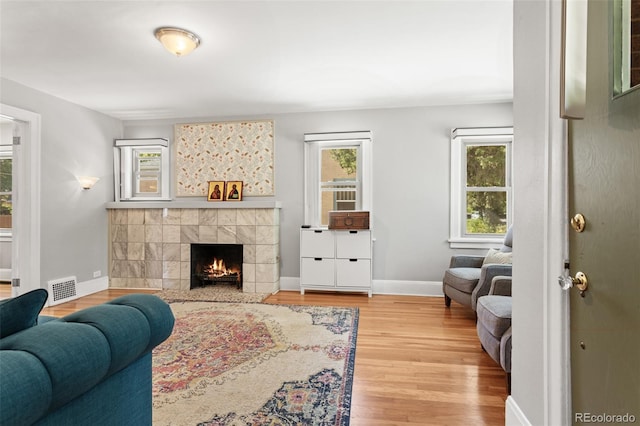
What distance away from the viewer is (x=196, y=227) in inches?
190

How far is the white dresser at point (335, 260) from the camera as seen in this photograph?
4418 millimetres

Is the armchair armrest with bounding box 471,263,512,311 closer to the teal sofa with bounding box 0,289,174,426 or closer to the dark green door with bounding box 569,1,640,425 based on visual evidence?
the dark green door with bounding box 569,1,640,425

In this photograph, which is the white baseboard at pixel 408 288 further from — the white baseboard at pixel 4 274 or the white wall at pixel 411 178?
the white baseboard at pixel 4 274

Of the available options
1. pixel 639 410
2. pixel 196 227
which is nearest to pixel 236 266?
pixel 196 227

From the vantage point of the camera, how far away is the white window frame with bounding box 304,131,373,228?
4633 mm

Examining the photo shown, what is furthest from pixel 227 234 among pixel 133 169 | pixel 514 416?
pixel 514 416

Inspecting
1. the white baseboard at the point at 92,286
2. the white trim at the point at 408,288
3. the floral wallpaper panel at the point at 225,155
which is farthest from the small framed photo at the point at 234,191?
the white trim at the point at 408,288

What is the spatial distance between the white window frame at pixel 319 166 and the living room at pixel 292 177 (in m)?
0.10

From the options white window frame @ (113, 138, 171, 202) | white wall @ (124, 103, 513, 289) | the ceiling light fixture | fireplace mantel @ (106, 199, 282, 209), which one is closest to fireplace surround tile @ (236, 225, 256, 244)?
fireplace mantel @ (106, 199, 282, 209)

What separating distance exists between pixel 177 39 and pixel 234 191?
8.06 ft

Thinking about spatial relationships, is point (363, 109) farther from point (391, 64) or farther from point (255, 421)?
point (255, 421)

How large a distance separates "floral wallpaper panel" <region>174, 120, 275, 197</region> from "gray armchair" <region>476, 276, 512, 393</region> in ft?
10.6

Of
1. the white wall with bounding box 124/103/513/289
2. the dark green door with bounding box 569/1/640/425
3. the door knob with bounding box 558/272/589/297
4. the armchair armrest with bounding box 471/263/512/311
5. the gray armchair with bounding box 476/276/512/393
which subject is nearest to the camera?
the dark green door with bounding box 569/1/640/425

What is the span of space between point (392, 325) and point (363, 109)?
2793 millimetres
